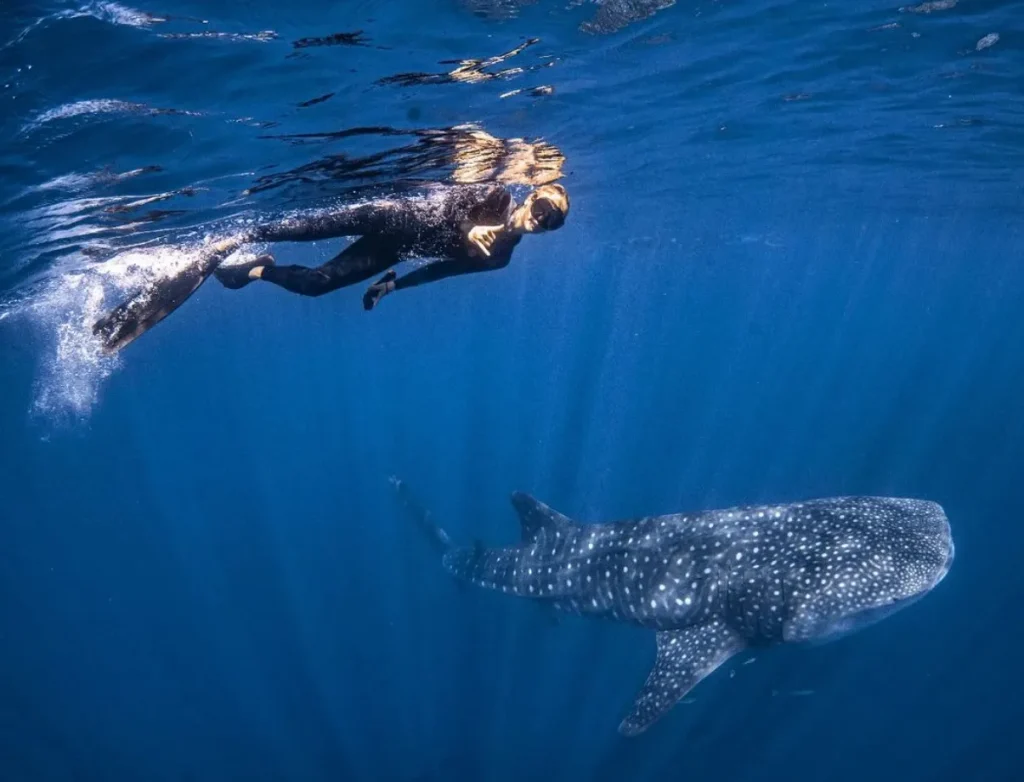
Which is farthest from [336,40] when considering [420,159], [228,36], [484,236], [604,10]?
[420,159]

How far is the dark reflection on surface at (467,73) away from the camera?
8305 millimetres

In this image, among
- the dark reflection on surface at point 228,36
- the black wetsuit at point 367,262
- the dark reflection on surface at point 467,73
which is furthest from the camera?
the dark reflection on surface at point 467,73

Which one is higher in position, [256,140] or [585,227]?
[256,140]

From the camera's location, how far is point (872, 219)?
3231 cm

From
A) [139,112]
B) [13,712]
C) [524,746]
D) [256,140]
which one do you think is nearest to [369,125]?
[256,140]

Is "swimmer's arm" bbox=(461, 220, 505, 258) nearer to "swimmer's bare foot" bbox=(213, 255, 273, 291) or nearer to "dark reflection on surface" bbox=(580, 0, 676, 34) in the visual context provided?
"swimmer's bare foot" bbox=(213, 255, 273, 291)

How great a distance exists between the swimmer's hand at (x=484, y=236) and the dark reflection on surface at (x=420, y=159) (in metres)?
4.35

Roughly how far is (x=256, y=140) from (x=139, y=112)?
1877 millimetres

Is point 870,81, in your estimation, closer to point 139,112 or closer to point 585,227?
point 139,112

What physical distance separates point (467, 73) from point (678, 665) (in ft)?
27.3

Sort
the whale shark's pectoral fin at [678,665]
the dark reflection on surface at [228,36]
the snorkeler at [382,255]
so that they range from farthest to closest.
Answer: the whale shark's pectoral fin at [678,665], the snorkeler at [382,255], the dark reflection on surface at [228,36]

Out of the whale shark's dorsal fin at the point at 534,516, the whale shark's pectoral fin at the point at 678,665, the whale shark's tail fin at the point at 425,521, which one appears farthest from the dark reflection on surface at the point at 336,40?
the whale shark's tail fin at the point at 425,521

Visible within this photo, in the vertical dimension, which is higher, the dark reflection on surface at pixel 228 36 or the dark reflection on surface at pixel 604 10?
the dark reflection on surface at pixel 604 10

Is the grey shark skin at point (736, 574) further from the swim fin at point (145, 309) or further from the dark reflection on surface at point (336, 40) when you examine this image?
the dark reflection on surface at point (336, 40)
